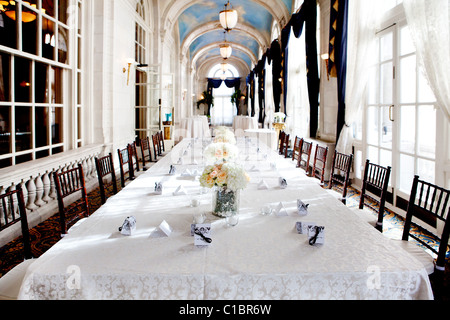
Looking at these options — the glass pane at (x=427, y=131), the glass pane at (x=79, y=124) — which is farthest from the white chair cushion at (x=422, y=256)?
the glass pane at (x=79, y=124)

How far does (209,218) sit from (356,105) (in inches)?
163

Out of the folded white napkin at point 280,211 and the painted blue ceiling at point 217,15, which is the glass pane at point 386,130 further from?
the painted blue ceiling at point 217,15

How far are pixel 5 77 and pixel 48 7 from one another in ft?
4.66

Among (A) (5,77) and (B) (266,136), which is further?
(B) (266,136)

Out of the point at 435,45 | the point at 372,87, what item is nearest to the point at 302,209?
the point at 435,45

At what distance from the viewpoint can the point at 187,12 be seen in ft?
46.1

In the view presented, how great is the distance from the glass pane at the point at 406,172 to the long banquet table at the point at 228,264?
269 centimetres

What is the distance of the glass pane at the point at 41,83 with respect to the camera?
14.5ft

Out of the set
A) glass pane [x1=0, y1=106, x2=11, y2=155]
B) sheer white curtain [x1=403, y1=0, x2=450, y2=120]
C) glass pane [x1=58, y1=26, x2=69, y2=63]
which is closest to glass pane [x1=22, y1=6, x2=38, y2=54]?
glass pane [x1=58, y1=26, x2=69, y2=63]

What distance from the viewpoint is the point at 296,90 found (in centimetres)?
1020

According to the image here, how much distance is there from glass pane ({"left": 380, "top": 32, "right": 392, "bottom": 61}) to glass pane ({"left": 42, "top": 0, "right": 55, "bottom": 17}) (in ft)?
15.3

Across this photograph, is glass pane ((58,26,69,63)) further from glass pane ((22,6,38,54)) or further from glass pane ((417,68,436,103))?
glass pane ((417,68,436,103))

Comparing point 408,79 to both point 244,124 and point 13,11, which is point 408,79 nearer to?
point 13,11
